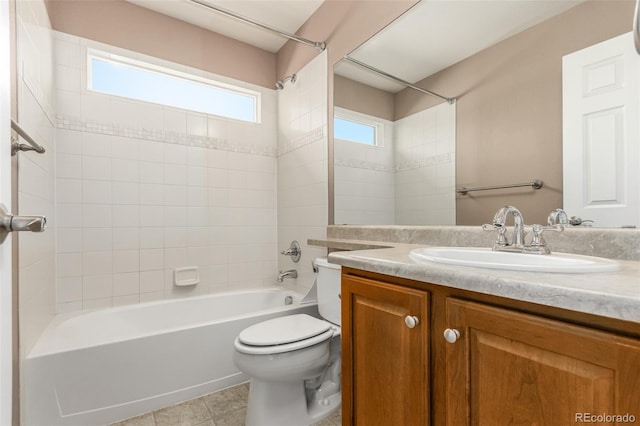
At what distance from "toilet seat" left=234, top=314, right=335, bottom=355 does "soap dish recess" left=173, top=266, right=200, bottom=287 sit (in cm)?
107

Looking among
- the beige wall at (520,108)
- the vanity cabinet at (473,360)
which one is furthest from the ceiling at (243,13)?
the vanity cabinet at (473,360)

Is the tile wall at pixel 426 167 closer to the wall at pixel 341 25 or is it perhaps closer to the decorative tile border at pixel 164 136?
the wall at pixel 341 25

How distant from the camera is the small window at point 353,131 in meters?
1.98

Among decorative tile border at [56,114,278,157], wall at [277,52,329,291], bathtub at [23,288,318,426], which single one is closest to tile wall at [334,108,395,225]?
wall at [277,52,329,291]

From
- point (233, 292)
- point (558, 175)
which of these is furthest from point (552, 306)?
point (233, 292)

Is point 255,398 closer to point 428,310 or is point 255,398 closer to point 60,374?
point 60,374

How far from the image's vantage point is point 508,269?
0.67 m

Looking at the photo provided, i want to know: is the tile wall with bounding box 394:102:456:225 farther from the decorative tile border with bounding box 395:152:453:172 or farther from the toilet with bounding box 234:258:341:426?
the toilet with bounding box 234:258:341:426

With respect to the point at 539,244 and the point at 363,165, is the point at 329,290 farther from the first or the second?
the point at 539,244

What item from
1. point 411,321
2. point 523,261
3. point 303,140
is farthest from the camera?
point 303,140

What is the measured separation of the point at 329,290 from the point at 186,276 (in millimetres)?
1251

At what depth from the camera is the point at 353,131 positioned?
2.06m

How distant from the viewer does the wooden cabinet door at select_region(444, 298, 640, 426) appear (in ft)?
1.58

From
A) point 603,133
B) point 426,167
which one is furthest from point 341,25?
point 603,133
